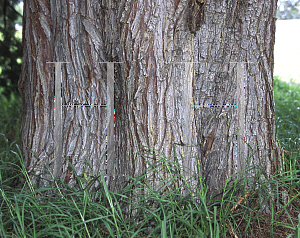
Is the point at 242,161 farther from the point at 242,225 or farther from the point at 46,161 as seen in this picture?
the point at 46,161

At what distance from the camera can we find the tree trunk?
1.68 meters

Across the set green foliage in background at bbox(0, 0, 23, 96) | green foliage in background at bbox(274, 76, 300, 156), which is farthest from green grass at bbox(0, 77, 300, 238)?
green foliage in background at bbox(0, 0, 23, 96)

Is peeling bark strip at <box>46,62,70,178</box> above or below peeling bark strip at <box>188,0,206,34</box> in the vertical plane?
below

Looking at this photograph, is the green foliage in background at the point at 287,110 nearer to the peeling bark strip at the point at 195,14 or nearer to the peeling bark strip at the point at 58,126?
the peeling bark strip at the point at 195,14

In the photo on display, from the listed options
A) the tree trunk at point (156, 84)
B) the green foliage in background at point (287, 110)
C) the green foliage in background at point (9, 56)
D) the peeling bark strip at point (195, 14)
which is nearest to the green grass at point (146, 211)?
the tree trunk at point (156, 84)

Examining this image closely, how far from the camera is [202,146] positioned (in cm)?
188

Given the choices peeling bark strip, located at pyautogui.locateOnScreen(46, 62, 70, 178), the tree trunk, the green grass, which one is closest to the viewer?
the green grass

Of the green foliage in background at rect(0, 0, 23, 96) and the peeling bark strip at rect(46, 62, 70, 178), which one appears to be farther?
the green foliage in background at rect(0, 0, 23, 96)

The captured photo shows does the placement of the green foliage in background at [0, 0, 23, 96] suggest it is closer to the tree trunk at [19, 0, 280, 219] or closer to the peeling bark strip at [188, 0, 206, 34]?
the tree trunk at [19, 0, 280, 219]

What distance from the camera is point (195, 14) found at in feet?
5.61

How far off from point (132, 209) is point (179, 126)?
56cm

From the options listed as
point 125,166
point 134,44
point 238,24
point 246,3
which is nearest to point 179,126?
point 125,166

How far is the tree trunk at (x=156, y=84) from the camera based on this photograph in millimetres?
1678

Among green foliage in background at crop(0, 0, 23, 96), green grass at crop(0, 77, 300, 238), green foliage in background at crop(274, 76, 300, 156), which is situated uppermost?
green foliage in background at crop(0, 0, 23, 96)
